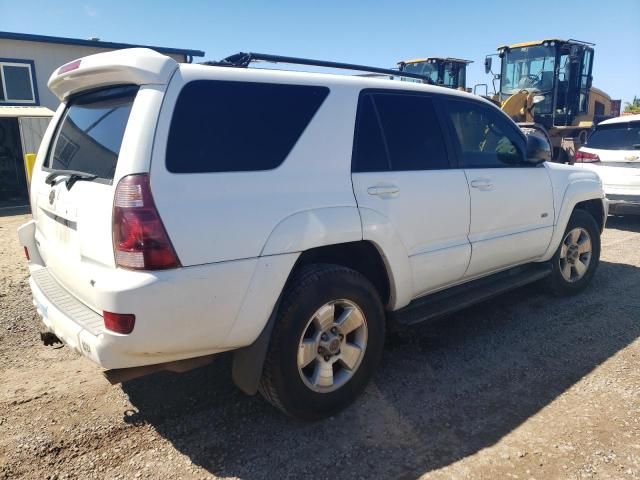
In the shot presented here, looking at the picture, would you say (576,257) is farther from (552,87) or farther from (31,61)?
(31,61)

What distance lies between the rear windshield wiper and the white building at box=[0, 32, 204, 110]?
1368 cm

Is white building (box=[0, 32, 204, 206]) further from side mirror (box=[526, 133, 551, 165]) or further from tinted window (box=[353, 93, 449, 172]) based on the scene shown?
side mirror (box=[526, 133, 551, 165])

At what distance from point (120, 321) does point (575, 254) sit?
440 centimetres

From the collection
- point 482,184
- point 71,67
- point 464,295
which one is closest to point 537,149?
point 482,184

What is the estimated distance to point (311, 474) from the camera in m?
2.49

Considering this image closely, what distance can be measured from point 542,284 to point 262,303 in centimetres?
361

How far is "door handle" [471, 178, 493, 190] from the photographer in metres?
3.66

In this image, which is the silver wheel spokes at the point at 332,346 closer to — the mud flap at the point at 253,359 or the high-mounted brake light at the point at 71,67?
the mud flap at the point at 253,359

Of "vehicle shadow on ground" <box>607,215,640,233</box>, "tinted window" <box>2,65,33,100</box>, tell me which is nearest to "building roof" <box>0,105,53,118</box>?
"tinted window" <box>2,65,33,100</box>

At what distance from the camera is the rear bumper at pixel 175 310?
87.1 inches

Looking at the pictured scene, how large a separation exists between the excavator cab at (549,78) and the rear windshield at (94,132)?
1229 cm

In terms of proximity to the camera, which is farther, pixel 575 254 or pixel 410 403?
pixel 575 254

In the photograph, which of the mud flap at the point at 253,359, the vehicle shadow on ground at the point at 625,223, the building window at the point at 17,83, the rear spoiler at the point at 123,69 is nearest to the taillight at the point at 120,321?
the mud flap at the point at 253,359

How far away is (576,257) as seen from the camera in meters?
4.95
